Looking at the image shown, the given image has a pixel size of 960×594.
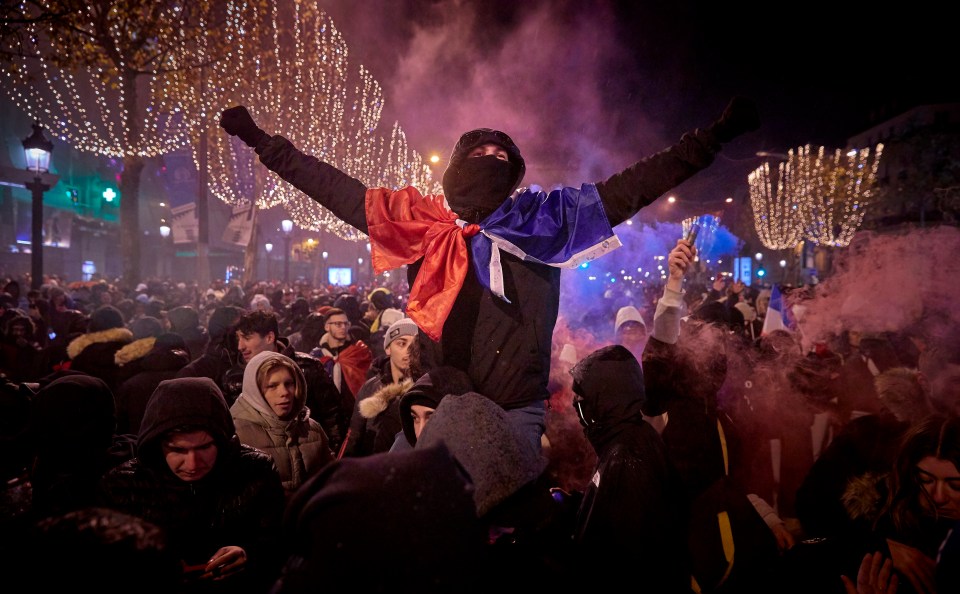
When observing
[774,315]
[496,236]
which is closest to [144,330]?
[496,236]

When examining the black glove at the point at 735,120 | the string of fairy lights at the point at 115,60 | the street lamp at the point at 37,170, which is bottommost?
the black glove at the point at 735,120

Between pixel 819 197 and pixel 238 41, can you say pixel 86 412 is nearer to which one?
pixel 238 41

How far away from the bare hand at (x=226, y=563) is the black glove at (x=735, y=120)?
9.96 ft

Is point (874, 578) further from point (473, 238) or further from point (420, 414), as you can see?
point (473, 238)

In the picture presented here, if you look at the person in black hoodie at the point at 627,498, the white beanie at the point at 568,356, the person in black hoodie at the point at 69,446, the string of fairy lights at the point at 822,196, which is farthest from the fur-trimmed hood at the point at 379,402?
the string of fairy lights at the point at 822,196

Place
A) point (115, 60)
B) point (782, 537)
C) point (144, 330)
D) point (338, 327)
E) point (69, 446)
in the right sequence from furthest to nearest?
point (115, 60) → point (338, 327) → point (144, 330) → point (782, 537) → point (69, 446)

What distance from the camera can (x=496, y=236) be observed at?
2.47m

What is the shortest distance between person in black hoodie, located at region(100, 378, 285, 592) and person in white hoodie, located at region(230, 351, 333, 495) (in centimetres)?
88

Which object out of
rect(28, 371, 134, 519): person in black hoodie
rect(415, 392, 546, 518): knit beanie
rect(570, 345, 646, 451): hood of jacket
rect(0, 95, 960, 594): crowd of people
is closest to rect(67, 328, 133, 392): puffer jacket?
rect(0, 95, 960, 594): crowd of people

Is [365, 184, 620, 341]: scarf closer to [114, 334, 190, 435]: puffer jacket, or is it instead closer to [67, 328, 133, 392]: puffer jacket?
[114, 334, 190, 435]: puffer jacket

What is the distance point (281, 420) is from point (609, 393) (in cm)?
251

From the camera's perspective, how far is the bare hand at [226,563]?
252cm

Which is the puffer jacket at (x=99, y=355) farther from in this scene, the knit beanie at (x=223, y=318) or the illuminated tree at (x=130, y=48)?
the illuminated tree at (x=130, y=48)

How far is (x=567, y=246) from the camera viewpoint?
2502 millimetres
